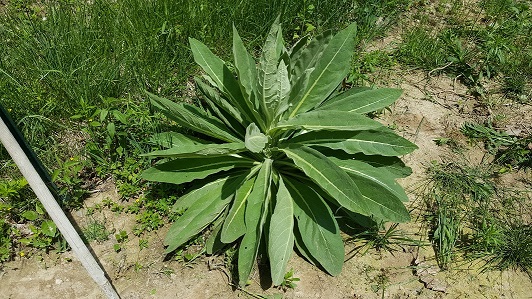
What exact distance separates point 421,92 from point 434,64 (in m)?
0.38

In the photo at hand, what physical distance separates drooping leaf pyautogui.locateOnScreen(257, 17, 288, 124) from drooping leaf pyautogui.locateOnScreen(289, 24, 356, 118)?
0.24 metres

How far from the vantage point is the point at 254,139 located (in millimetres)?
2777

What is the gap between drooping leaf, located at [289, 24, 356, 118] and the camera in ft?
10.1

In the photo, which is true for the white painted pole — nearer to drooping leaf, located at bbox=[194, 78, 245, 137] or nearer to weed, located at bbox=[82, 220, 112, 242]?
weed, located at bbox=[82, 220, 112, 242]

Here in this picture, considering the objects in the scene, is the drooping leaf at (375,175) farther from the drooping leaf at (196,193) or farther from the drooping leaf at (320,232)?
the drooping leaf at (196,193)

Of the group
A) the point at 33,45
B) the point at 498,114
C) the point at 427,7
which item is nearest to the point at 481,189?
the point at 498,114

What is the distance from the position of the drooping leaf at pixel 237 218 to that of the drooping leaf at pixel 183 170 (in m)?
0.21

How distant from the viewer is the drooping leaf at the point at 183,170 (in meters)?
3.05

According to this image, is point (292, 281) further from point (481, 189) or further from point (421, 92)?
point (421, 92)

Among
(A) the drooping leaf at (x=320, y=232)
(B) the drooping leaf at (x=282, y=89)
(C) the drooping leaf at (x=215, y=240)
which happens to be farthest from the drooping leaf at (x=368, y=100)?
(C) the drooping leaf at (x=215, y=240)

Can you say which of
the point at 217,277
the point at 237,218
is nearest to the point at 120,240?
the point at 217,277

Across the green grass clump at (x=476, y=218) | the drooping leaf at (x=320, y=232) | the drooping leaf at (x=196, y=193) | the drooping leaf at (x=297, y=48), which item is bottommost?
the green grass clump at (x=476, y=218)

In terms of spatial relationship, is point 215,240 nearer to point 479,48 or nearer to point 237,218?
point 237,218

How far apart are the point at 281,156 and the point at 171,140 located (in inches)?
29.2
